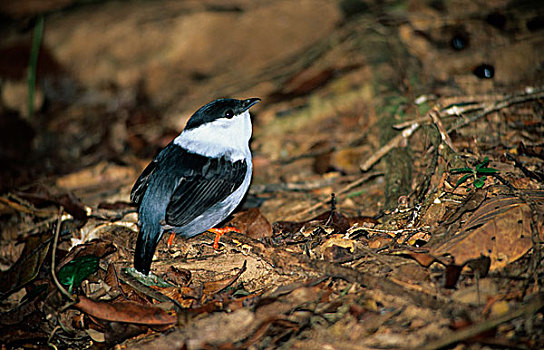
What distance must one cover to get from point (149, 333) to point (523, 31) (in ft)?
18.4

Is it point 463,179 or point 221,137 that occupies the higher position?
point 463,179

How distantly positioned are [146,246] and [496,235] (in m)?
2.42

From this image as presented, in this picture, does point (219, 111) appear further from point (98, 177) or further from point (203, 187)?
point (98, 177)

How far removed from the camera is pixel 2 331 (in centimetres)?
338

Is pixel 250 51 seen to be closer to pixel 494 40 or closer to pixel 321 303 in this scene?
pixel 494 40

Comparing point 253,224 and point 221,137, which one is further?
point 221,137

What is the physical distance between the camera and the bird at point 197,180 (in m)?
3.59

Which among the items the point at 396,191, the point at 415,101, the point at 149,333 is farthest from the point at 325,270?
the point at 415,101

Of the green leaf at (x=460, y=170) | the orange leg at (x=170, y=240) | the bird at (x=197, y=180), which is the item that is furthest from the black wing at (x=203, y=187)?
the green leaf at (x=460, y=170)

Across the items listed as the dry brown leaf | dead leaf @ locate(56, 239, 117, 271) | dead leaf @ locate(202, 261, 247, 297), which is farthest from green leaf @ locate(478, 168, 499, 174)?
dead leaf @ locate(56, 239, 117, 271)

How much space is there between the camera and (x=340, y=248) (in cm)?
328

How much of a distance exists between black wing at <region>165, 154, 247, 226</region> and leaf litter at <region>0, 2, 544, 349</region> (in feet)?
1.11

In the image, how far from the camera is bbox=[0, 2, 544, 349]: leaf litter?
2615mm

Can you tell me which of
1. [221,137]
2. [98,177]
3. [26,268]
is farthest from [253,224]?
[98,177]
